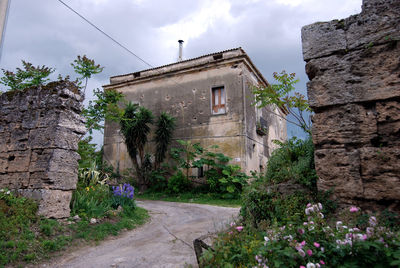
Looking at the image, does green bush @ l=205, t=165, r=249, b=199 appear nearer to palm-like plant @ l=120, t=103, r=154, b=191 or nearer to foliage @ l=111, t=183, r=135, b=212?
palm-like plant @ l=120, t=103, r=154, b=191

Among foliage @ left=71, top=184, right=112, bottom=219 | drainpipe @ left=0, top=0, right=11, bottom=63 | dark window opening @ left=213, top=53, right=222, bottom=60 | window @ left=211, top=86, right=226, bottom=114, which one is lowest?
foliage @ left=71, top=184, right=112, bottom=219

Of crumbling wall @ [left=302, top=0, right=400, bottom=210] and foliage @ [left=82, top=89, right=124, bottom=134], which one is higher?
foliage @ [left=82, top=89, right=124, bottom=134]

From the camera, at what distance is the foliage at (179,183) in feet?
43.2

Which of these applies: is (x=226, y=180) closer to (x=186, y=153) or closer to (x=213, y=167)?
(x=213, y=167)

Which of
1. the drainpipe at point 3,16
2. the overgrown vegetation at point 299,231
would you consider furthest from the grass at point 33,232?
the overgrown vegetation at point 299,231

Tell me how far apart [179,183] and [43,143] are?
8005 mm

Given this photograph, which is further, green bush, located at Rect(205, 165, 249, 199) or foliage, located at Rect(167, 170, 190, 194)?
foliage, located at Rect(167, 170, 190, 194)

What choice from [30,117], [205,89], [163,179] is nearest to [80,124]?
[30,117]

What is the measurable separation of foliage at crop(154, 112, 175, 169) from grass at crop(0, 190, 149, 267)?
8.08m

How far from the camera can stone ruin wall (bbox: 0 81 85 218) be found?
562cm

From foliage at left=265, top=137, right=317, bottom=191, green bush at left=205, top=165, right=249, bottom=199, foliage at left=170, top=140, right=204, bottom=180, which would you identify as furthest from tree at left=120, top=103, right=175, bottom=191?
foliage at left=265, top=137, right=317, bottom=191

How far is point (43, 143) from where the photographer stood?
588 cm

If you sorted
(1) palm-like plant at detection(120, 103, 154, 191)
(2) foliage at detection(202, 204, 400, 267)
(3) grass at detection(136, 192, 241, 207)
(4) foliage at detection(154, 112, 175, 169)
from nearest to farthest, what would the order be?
(2) foliage at detection(202, 204, 400, 267) < (3) grass at detection(136, 192, 241, 207) < (1) palm-like plant at detection(120, 103, 154, 191) < (4) foliage at detection(154, 112, 175, 169)

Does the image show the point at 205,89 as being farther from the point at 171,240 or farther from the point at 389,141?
the point at 389,141
